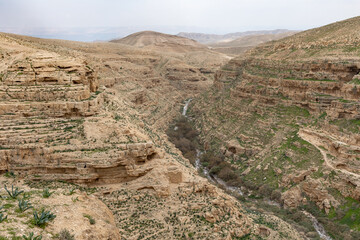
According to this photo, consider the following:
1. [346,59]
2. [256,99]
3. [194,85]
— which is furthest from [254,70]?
[194,85]

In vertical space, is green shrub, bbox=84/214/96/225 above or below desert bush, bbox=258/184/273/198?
above

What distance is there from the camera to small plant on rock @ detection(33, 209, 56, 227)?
33.7ft

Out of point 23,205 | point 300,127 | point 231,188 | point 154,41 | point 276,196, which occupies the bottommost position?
point 231,188

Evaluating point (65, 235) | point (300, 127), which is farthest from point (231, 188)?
point (65, 235)

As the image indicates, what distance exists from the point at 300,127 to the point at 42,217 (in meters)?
31.1

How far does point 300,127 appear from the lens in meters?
33.7

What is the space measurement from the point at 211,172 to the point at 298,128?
12245mm

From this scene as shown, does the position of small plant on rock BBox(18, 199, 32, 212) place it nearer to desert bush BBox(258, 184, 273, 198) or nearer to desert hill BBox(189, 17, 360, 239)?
desert hill BBox(189, 17, 360, 239)

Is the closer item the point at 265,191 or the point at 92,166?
the point at 92,166

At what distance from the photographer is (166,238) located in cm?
1462

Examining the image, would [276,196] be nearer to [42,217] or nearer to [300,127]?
[300,127]

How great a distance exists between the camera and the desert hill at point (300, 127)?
2588cm

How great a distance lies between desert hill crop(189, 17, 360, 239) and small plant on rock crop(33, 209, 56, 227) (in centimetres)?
2000

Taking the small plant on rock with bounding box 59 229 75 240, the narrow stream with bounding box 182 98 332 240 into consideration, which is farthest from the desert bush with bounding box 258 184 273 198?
the small plant on rock with bounding box 59 229 75 240
